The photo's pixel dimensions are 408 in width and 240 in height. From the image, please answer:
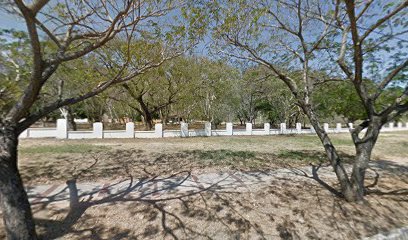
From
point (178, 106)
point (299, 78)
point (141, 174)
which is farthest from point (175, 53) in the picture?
point (178, 106)

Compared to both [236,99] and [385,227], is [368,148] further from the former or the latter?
[236,99]

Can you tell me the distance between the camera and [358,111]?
410 inches

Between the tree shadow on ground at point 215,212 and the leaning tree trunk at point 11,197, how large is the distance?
40 centimetres

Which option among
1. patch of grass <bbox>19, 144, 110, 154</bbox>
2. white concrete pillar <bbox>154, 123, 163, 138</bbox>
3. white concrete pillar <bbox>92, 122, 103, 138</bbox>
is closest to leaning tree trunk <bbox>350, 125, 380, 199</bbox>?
patch of grass <bbox>19, 144, 110, 154</bbox>

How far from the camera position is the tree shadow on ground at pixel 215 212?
324cm

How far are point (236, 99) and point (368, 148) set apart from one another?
80.3 feet

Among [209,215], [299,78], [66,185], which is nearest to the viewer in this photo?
[209,215]

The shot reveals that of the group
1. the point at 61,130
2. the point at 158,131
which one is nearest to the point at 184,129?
the point at 158,131

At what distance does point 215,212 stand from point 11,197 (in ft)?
9.57

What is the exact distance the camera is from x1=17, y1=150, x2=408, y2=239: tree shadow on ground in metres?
3.24

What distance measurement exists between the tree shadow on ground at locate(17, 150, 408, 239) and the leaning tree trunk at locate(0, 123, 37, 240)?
0.40 m

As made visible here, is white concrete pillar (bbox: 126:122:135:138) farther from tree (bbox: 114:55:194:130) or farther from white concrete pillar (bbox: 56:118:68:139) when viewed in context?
white concrete pillar (bbox: 56:118:68:139)

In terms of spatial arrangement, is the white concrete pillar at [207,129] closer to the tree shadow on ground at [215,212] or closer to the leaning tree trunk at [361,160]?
the tree shadow on ground at [215,212]

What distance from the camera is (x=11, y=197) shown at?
268 cm
